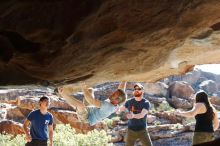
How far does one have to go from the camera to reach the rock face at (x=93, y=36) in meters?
4.17

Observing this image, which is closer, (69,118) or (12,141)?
(12,141)

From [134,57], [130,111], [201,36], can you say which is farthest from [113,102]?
[201,36]

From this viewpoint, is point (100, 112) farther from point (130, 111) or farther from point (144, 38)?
point (144, 38)

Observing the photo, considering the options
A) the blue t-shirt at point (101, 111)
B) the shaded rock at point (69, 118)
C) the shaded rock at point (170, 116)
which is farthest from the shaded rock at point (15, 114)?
the blue t-shirt at point (101, 111)

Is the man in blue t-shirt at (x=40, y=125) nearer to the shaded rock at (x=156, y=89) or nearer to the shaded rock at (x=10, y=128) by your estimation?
the shaded rock at (x=10, y=128)

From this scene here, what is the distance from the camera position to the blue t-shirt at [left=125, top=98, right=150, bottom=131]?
8.20 m

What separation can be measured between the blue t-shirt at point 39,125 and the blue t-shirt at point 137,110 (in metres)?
1.81

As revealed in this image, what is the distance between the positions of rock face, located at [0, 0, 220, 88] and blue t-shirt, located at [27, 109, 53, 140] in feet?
6.77

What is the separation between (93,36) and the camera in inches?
184

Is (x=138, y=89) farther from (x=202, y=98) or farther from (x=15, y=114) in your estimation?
(x=15, y=114)

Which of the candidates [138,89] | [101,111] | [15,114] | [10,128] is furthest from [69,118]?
[101,111]

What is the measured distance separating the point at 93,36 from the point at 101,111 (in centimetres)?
324

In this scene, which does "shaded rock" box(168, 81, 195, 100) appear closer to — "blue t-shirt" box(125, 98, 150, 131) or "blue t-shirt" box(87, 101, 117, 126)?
"blue t-shirt" box(125, 98, 150, 131)

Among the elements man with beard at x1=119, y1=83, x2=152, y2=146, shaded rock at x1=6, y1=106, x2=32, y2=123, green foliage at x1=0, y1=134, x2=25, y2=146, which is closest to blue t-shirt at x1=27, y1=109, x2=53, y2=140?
man with beard at x1=119, y1=83, x2=152, y2=146
